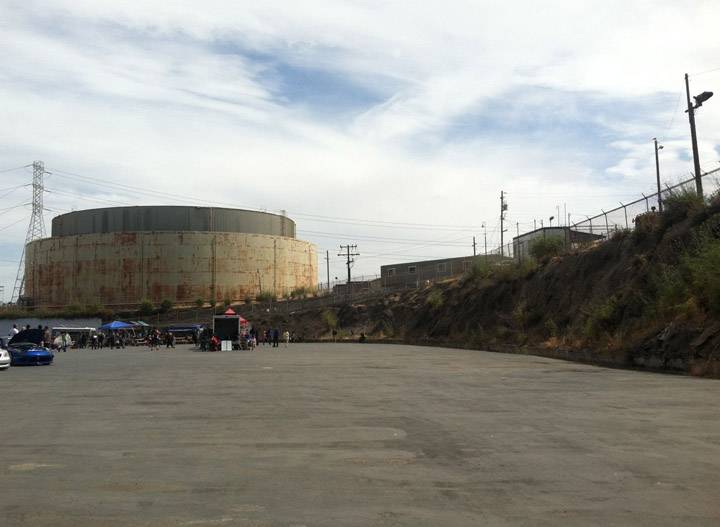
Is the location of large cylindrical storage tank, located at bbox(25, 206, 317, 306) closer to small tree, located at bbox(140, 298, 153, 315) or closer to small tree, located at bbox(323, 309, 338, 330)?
small tree, located at bbox(140, 298, 153, 315)

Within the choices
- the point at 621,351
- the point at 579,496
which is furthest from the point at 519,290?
the point at 579,496

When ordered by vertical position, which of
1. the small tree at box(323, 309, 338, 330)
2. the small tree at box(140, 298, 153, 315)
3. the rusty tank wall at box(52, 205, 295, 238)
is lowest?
the small tree at box(323, 309, 338, 330)

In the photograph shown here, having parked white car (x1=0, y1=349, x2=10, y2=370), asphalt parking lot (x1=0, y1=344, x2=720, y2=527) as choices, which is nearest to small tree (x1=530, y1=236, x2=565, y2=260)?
asphalt parking lot (x1=0, y1=344, x2=720, y2=527)

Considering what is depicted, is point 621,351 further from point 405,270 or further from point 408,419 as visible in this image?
point 405,270

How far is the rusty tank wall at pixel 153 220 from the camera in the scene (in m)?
96.8

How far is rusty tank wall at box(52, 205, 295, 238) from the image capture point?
96812 mm

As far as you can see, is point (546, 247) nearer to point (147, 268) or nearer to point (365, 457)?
point (365, 457)

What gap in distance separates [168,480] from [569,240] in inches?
1611

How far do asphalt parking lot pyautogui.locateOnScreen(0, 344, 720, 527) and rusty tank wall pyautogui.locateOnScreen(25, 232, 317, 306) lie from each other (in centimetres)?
8115

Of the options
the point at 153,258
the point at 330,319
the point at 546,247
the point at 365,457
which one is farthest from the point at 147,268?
the point at 365,457

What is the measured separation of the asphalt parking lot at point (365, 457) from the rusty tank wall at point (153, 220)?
279 feet

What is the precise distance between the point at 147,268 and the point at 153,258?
1693mm

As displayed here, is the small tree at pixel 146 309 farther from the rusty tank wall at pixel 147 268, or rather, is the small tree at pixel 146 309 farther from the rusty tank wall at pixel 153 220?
the rusty tank wall at pixel 153 220

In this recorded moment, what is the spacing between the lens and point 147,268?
9388 cm
